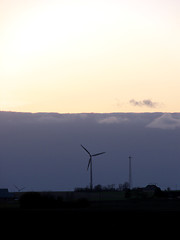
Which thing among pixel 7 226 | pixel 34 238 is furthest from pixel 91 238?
pixel 7 226

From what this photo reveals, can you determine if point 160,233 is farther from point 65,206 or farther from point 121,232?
point 65,206

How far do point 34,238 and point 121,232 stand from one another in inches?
365

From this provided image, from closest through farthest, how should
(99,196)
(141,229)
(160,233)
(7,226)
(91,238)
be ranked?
(91,238) < (160,233) < (141,229) < (7,226) < (99,196)

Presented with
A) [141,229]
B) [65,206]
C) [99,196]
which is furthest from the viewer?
[99,196]

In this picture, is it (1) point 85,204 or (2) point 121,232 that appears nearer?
(2) point 121,232

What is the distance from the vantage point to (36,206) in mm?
129375

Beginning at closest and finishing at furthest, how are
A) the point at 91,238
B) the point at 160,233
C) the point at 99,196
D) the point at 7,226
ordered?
the point at 91,238, the point at 160,233, the point at 7,226, the point at 99,196

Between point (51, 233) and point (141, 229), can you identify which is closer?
point (51, 233)

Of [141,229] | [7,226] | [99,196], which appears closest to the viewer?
[141,229]

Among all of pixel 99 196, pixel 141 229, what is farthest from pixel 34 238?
pixel 99 196

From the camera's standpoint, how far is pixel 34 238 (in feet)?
155

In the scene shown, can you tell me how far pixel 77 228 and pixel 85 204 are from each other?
7560 centimetres

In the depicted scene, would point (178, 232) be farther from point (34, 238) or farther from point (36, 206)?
point (36, 206)

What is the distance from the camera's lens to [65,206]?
128875 millimetres
